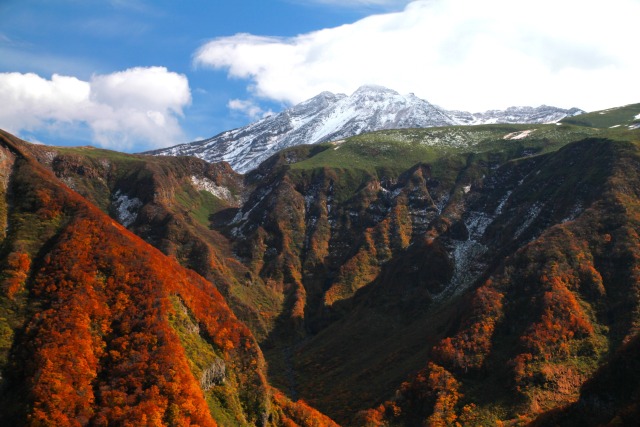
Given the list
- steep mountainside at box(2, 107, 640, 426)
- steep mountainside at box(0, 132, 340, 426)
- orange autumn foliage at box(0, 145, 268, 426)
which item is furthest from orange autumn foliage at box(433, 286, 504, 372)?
orange autumn foliage at box(0, 145, 268, 426)

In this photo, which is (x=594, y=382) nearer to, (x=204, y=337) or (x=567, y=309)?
(x=567, y=309)

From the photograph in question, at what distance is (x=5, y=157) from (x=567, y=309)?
13096 centimetres

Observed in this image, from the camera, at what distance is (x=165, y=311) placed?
307 feet

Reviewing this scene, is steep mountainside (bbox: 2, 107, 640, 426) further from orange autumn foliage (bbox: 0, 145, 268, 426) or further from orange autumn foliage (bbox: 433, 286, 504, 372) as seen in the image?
orange autumn foliage (bbox: 0, 145, 268, 426)

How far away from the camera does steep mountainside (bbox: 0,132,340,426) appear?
7519cm

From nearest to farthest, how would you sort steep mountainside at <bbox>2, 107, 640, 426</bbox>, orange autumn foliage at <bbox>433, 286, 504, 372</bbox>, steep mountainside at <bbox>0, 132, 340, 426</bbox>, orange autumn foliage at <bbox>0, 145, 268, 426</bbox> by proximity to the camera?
orange autumn foliage at <bbox>0, 145, 268, 426</bbox>, steep mountainside at <bbox>0, 132, 340, 426</bbox>, steep mountainside at <bbox>2, 107, 640, 426</bbox>, orange autumn foliage at <bbox>433, 286, 504, 372</bbox>

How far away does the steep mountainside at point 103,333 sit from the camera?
2960 inches

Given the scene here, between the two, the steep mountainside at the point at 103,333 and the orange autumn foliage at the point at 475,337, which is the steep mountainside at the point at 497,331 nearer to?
the orange autumn foliage at the point at 475,337

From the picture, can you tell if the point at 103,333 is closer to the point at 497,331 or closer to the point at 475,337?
the point at 475,337

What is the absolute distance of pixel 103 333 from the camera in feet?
284

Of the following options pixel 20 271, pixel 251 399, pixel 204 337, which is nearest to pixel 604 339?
pixel 251 399

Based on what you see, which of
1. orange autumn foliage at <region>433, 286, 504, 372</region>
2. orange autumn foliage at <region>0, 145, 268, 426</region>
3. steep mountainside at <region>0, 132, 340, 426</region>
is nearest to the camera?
orange autumn foliage at <region>0, 145, 268, 426</region>

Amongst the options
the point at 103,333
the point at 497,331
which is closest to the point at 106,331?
the point at 103,333

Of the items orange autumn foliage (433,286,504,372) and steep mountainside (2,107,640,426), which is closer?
steep mountainside (2,107,640,426)
